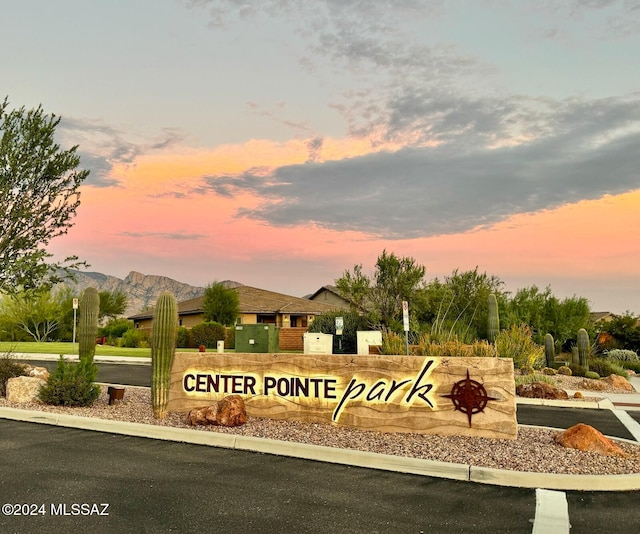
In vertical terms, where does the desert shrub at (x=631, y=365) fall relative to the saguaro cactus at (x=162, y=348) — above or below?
below

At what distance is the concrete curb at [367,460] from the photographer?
7641 mm

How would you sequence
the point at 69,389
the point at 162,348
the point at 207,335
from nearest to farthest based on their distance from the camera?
the point at 162,348 → the point at 69,389 → the point at 207,335

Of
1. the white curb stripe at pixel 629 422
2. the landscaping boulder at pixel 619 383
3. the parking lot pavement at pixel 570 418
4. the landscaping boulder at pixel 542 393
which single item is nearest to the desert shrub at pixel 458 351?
the parking lot pavement at pixel 570 418

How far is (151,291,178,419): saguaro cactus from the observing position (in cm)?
1156

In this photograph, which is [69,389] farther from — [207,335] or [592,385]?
[207,335]

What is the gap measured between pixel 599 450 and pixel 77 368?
1115 cm

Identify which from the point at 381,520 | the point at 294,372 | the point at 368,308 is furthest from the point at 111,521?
the point at 368,308

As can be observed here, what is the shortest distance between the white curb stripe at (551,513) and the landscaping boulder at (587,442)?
2.09 meters

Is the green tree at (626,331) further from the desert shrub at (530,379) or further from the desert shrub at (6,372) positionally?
the desert shrub at (6,372)

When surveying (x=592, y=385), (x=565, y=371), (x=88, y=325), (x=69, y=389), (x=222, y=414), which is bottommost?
(x=592, y=385)

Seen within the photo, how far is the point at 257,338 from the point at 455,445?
21.7 feet

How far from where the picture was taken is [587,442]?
30.4 feet

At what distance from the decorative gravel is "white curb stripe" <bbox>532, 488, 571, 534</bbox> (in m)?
0.72

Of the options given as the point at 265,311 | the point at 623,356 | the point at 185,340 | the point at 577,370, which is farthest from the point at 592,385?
the point at 265,311
